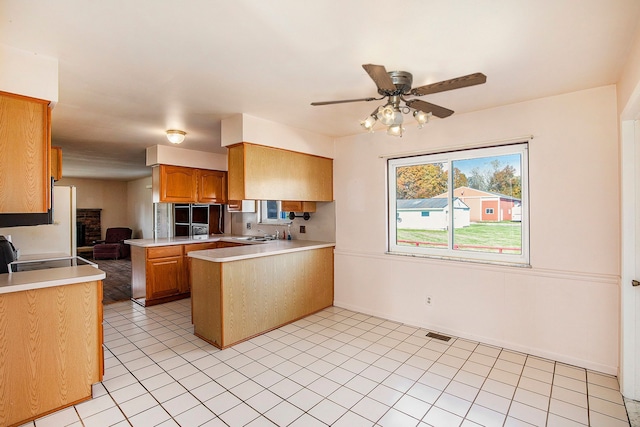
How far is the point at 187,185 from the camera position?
489cm

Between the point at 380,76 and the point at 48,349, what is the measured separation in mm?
2658

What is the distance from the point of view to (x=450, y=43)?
185cm

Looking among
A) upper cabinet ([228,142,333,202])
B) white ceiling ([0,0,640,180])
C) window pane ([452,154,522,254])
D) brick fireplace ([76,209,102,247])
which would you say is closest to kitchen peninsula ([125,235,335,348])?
upper cabinet ([228,142,333,202])

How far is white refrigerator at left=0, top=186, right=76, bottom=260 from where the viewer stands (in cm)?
387

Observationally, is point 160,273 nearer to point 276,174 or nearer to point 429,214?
point 276,174

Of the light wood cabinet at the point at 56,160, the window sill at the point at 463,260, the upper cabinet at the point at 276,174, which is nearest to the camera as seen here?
the window sill at the point at 463,260

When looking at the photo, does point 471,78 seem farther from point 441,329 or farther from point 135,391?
point 135,391

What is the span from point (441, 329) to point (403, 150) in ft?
6.53

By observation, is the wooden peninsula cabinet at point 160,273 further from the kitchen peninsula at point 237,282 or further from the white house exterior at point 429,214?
the white house exterior at point 429,214

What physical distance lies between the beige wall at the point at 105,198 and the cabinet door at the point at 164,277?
6.56 metres

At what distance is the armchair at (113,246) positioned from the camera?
8.34 metres

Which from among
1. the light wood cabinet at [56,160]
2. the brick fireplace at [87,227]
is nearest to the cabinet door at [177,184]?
the light wood cabinet at [56,160]

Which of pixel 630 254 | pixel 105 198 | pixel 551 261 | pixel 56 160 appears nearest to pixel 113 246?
pixel 105 198

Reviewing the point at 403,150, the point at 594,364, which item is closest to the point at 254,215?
the point at 403,150
